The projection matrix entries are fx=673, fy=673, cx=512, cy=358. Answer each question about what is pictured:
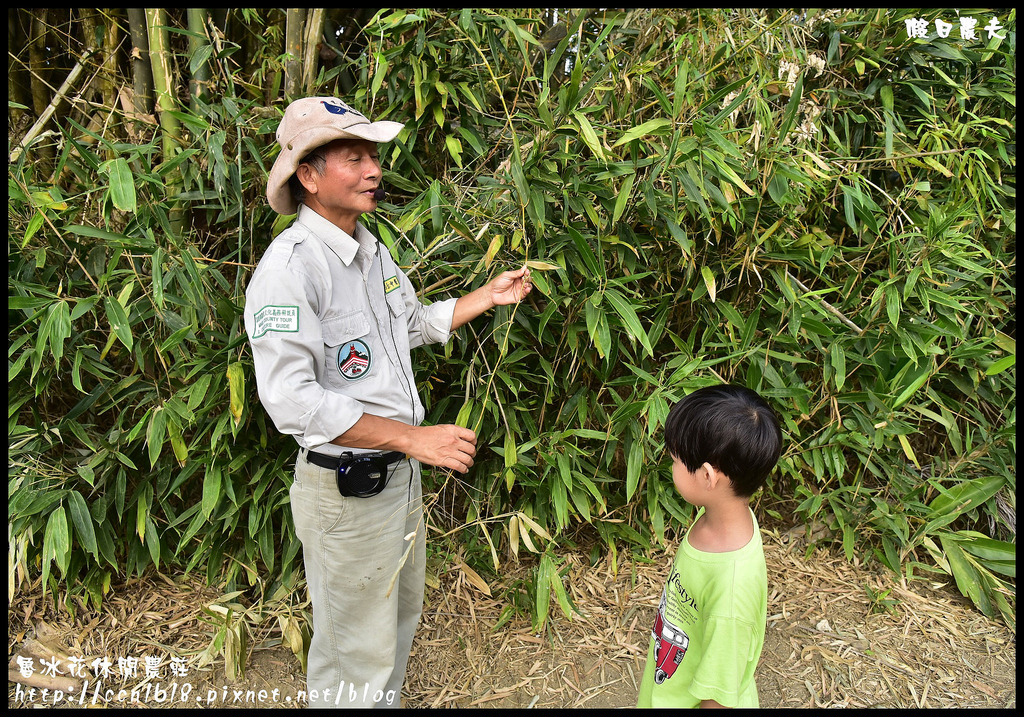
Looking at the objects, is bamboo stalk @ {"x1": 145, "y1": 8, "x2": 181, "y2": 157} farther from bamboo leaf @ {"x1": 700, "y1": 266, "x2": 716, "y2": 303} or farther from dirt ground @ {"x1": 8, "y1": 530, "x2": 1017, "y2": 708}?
bamboo leaf @ {"x1": 700, "y1": 266, "x2": 716, "y2": 303}

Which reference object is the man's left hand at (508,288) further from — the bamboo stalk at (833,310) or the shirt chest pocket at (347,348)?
the bamboo stalk at (833,310)

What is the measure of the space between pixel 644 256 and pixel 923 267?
80cm

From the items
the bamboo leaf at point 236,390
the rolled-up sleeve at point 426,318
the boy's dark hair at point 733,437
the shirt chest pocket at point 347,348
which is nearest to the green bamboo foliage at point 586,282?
the bamboo leaf at point 236,390

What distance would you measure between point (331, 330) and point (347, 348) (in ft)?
0.16

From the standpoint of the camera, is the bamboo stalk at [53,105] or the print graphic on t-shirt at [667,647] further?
the bamboo stalk at [53,105]

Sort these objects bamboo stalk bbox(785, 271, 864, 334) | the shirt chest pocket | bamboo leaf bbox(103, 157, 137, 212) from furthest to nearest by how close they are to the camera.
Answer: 1. bamboo stalk bbox(785, 271, 864, 334)
2. bamboo leaf bbox(103, 157, 137, 212)
3. the shirt chest pocket

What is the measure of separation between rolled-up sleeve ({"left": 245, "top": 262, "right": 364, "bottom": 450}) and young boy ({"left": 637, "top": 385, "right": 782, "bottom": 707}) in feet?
1.99

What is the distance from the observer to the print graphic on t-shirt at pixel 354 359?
1338mm

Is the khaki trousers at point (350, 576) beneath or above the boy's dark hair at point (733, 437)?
beneath

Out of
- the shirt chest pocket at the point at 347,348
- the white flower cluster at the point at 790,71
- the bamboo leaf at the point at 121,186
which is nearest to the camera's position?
the shirt chest pocket at the point at 347,348

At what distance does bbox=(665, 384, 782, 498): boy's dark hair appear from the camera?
1.11 m

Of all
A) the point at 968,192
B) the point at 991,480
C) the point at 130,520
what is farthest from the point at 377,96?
the point at 991,480

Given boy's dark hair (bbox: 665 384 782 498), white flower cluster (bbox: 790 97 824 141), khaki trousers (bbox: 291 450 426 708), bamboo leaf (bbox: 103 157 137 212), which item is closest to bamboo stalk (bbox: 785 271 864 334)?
white flower cluster (bbox: 790 97 824 141)

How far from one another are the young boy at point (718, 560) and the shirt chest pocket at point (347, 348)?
2.03 ft
